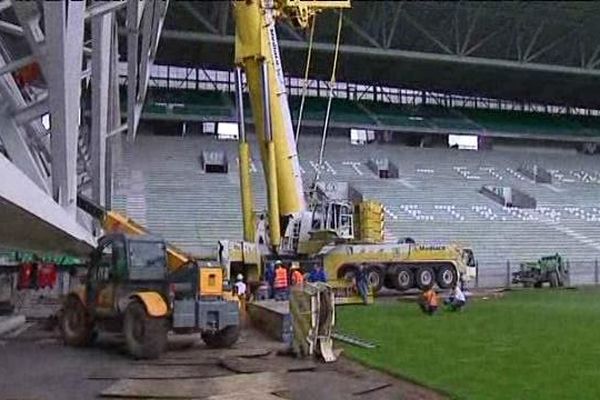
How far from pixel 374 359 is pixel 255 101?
1309 cm

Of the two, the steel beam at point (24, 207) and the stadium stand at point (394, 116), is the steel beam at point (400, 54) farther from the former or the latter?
the steel beam at point (24, 207)

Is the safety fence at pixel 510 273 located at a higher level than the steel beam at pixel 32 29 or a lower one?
lower

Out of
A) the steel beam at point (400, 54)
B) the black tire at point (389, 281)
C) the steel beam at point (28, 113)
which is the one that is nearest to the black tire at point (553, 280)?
the black tire at point (389, 281)

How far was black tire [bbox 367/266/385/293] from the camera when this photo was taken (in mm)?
26969

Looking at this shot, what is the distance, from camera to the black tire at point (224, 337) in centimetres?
1446

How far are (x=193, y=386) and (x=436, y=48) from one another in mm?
38582

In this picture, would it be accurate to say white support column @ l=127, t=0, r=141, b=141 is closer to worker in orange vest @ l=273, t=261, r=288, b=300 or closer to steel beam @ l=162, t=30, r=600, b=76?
worker in orange vest @ l=273, t=261, r=288, b=300

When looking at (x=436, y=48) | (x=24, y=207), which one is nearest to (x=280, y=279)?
(x=24, y=207)

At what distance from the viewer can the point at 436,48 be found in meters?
46.5

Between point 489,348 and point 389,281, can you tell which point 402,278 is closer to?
point 389,281

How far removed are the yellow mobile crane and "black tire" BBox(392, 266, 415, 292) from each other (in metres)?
1.05

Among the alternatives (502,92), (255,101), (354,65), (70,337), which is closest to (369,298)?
(255,101)

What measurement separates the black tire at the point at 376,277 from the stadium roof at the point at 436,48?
13.6m

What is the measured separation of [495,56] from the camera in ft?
157
